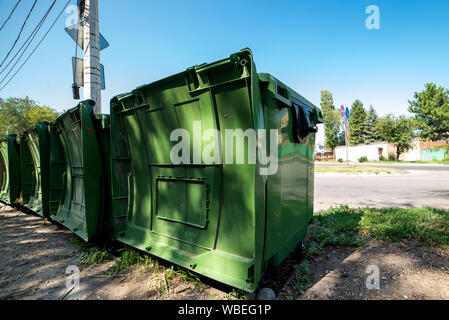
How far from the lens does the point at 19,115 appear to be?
39312mm

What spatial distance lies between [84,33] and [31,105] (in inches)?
1913

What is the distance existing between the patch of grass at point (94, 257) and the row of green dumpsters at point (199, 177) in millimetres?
220

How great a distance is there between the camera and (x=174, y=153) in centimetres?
246

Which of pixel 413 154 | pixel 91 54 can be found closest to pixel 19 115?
pixel 91 54

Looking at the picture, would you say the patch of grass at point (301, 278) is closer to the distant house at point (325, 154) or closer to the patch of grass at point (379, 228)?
the patch of grass at point (379, 228)

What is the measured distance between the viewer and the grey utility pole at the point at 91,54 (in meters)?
4.53

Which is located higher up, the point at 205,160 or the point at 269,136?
the point at 269,136

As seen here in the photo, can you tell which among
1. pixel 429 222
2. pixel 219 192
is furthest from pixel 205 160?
pixel 429 222

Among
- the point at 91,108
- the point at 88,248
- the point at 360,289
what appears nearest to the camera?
the point at 360,289

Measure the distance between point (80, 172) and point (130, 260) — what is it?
1.78m

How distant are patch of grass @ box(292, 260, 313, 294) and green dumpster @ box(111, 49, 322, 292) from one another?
26cm

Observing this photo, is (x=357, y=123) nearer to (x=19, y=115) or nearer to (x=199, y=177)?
(x=199, y=177)
